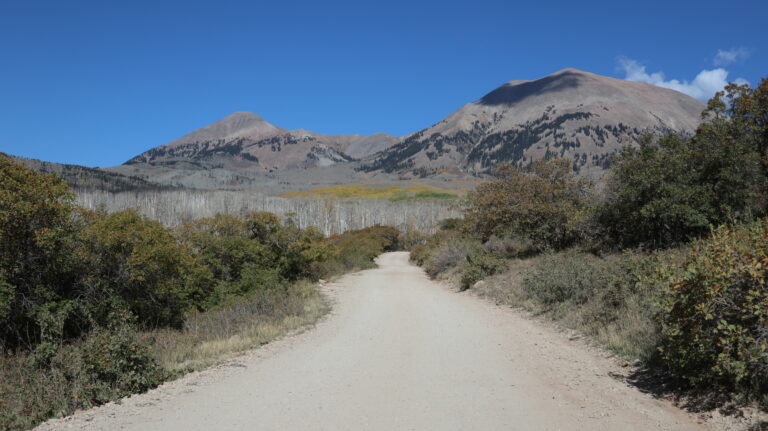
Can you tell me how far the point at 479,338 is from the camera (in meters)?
9.33

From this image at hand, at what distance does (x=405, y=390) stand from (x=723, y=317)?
3822 mm

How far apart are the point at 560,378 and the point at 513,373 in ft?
2.15

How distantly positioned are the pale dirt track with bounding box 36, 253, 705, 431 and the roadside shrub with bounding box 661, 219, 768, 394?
661mm

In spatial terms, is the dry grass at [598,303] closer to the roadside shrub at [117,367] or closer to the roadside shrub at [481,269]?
the roadside shrub at [481,269]

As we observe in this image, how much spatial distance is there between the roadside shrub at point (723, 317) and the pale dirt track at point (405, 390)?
26.0 inches

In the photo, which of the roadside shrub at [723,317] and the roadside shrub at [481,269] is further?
the roadside shrub at [481,269]

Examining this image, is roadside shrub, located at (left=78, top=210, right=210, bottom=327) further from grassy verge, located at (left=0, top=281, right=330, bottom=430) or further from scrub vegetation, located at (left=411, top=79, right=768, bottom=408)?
scrub vegetation, located at (left=411, top=79, right=768, bottom=408)

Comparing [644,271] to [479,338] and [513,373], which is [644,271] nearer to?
[479,338]

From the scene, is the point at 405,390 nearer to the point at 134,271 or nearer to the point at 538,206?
the point at 134,271

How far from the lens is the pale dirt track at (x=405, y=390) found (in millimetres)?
5043

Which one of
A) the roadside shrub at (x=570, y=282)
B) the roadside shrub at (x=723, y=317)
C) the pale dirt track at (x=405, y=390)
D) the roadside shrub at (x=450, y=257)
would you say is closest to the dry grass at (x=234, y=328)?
the pale dirt track at (x=405, y=390)

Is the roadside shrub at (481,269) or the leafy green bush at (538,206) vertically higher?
the leafy green bush at (538,206)

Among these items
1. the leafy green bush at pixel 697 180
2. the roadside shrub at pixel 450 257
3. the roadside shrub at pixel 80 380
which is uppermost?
the leafy green bush at pixel 697 180

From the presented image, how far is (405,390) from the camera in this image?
6082mm
